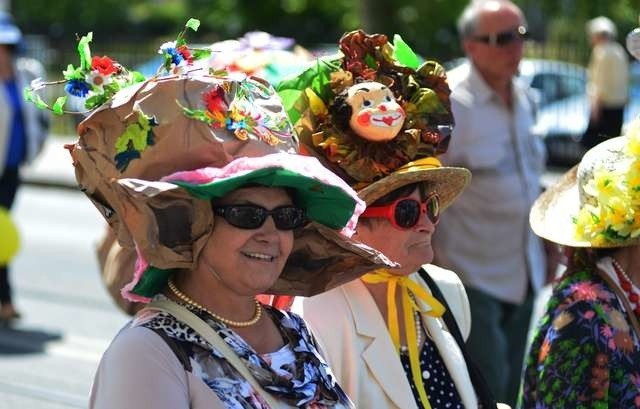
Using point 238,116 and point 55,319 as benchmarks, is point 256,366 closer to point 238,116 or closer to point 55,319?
point 238,116

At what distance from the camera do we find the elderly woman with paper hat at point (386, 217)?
3.76m

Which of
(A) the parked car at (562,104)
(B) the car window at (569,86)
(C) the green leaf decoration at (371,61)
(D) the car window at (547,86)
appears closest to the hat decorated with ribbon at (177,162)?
(C) the green leaf decoration at (371,61)

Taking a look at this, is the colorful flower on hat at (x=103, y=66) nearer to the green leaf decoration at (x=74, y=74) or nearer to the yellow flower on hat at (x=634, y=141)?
the green leaf decoration at (x=74, y=74)

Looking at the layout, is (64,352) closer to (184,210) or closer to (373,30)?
(184,210)

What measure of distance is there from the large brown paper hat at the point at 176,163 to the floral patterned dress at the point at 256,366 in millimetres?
152

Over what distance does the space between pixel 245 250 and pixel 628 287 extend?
1.51m

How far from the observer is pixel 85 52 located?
3.19 metres

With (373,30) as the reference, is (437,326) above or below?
above

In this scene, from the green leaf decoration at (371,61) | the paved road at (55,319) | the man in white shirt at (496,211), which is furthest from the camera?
the paved road at (55,319)

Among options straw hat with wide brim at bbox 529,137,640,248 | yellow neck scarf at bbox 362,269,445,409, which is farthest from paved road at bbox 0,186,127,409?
yellow neck scarf at bbox 362,269,445,409

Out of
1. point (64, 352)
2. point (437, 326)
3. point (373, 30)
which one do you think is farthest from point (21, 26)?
point (437, 326)

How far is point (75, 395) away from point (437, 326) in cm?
404

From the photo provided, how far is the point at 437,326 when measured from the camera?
3.94 meters

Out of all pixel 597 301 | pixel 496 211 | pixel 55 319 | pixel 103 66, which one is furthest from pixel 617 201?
pixel 55 319
